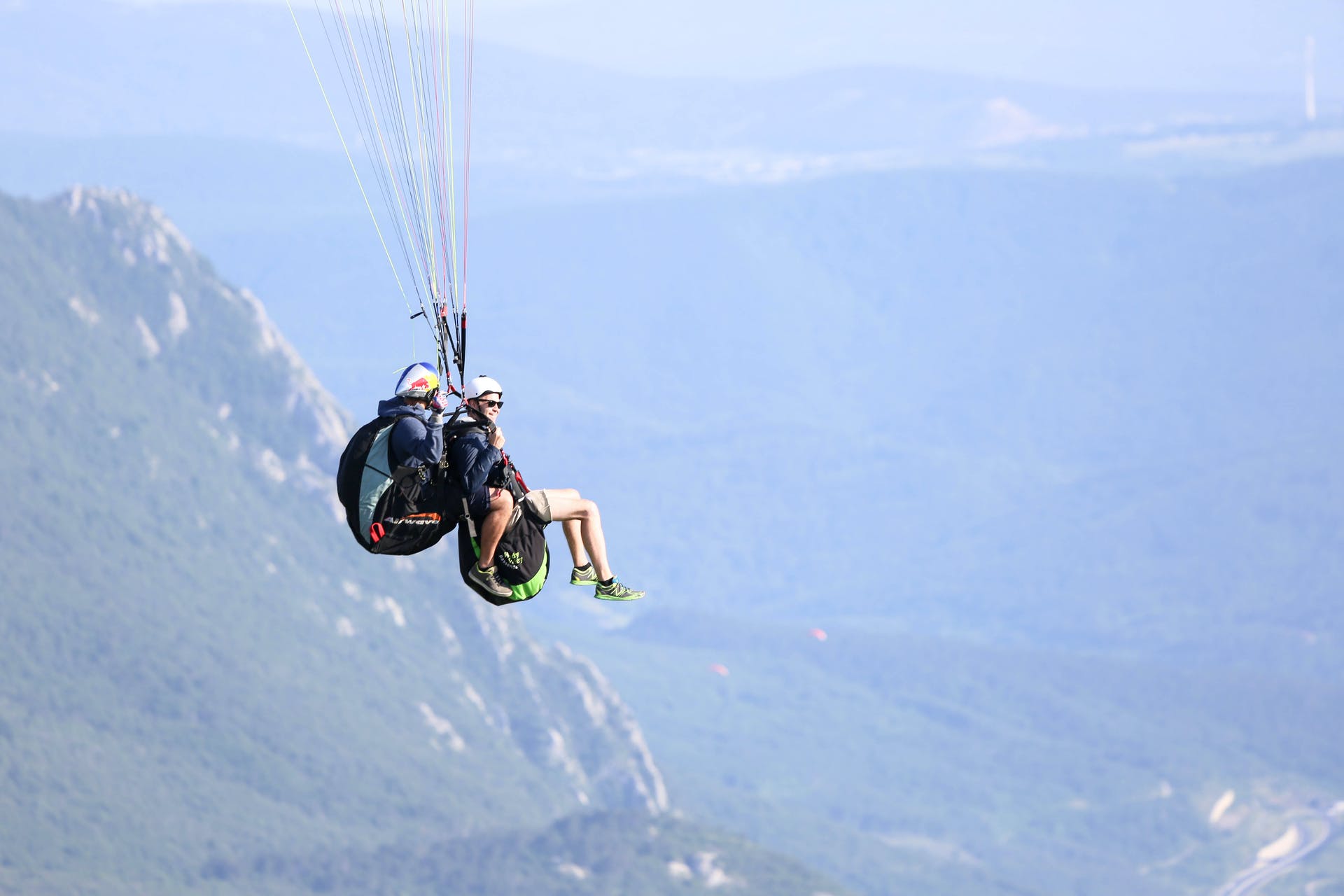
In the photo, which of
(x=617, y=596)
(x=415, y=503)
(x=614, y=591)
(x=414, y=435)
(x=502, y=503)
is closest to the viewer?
(x=414, y=435)

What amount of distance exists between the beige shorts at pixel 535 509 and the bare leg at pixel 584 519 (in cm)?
11

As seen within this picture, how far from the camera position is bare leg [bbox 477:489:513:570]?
90.3ft

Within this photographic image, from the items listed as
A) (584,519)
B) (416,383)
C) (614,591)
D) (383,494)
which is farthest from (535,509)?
(416,383)

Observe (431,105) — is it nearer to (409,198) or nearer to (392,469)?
(409,198)

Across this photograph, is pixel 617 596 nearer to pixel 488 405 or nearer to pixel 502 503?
pixel 502 503

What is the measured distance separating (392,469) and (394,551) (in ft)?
3.72

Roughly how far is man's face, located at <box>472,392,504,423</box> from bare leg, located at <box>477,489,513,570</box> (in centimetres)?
109

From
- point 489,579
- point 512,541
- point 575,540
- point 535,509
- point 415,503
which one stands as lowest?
point 489,579

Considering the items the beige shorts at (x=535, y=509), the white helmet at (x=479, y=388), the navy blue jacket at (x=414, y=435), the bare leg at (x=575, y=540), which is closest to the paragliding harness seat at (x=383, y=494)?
the navy blue jacket at (x=414, y=435)

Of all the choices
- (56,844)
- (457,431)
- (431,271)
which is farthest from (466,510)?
(56,844)

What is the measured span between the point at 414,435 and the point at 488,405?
4.56 ft

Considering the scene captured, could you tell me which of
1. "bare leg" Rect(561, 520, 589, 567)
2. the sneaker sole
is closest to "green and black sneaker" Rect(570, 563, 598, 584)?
"bare leg" Rect(561, 520, 589, 567)

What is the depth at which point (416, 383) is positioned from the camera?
26.8 metres

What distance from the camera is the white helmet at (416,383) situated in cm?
2670
